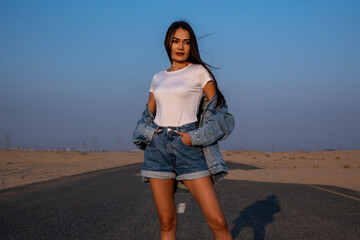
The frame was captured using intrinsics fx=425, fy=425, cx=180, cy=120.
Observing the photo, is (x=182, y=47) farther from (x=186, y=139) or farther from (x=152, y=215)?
(x=152, y=215)

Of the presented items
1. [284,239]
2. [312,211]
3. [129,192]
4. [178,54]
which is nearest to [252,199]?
[312,211]

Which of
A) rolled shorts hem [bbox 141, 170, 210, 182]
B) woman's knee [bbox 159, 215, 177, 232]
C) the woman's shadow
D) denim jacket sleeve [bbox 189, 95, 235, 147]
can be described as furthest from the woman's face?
the woman's shadow

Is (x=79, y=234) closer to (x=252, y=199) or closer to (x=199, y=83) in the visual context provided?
(x=199, y=83)

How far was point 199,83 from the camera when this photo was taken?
3326 mm

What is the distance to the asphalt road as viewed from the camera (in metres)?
6.04

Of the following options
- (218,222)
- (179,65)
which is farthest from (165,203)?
(179,65)

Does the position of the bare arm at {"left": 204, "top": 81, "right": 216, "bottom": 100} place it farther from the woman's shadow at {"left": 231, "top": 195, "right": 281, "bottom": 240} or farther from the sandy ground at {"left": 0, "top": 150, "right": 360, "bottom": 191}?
the sandy ground at {"left": 0, "top": 150, "right": 360, "bottom": 191}

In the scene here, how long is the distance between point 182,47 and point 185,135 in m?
0.81

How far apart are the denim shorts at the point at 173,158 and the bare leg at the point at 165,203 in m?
0.06

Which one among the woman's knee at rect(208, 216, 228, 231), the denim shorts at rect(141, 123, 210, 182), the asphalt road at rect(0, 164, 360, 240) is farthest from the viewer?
the asphalt road at rect(0, 164, 360, 240)

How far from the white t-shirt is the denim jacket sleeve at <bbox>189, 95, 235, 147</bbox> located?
0.39 feet

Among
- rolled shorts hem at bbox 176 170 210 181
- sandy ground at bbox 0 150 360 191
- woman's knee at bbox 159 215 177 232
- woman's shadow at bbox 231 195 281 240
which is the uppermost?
rolled shorts hem at bbox 176 170 210 181

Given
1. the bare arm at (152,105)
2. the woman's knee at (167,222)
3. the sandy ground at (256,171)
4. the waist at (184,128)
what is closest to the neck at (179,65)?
the bare arm at (152,105)

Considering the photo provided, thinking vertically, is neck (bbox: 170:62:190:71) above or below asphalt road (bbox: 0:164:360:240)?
above
